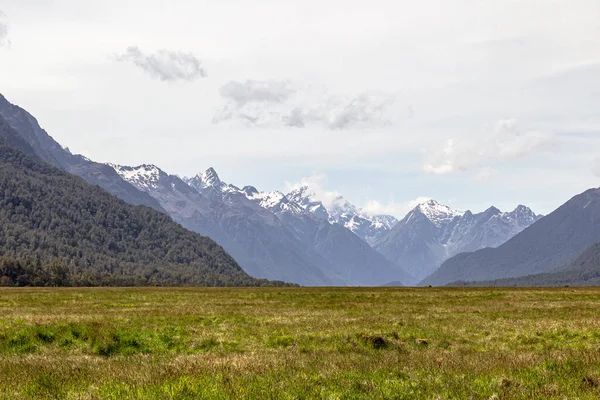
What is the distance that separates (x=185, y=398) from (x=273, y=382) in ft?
8.45

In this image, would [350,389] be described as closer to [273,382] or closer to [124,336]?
[273,382]

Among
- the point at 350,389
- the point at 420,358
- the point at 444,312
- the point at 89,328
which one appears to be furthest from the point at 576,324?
the point at 89,328

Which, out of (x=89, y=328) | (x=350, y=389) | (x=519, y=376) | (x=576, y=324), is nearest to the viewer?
(x=350, y=389)

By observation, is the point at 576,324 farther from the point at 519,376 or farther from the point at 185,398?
the point at 185,398

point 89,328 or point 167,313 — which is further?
point 167,313

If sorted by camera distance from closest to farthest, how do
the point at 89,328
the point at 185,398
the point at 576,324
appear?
the point at 185,398 < the point at 89,328 < the point at 576,324

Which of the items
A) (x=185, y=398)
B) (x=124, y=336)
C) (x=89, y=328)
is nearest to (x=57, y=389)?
(x=185, y=398)

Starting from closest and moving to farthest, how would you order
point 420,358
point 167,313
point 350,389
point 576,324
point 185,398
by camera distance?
1. point 185,398
2. point 350,389
3. point 420,358
4. point 576,324
5. point 167,313

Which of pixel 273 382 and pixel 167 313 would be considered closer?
pixel 273 382

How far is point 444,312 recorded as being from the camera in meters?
40.4

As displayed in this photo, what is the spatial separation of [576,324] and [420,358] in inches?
631

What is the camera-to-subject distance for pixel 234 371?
14680mm

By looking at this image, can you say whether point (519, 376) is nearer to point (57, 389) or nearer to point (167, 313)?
point (57, 389)

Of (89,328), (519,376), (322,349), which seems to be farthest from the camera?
(89,328)
